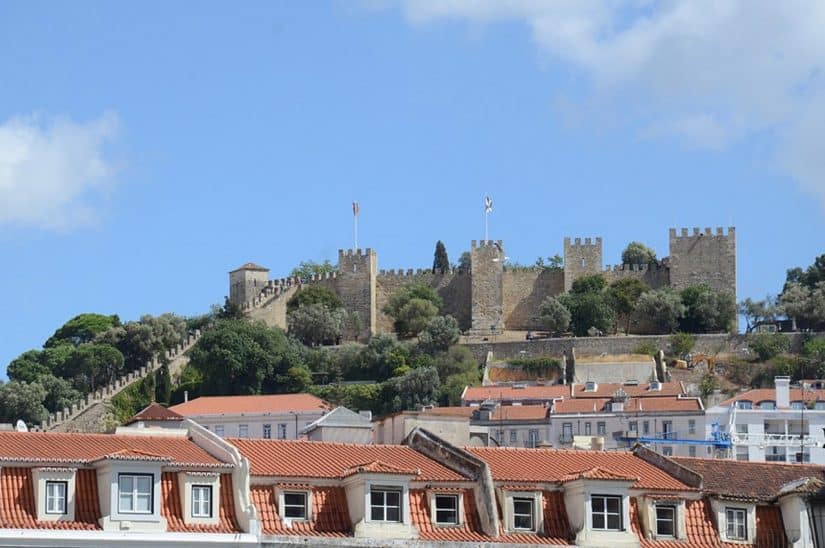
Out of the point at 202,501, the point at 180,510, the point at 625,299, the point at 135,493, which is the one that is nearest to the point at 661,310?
the point at 625,299

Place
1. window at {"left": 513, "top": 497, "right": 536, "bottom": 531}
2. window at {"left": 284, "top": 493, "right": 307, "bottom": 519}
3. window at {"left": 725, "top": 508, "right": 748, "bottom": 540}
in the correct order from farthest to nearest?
1. window at {"left": 725, "top": 508, "right": 748, "bottom": 540}
2. window at {"left": 513, "top": 497, "right": 536, "bottom": 531}
3. window at {"left": 284, "top": 493, "right": 307, "bottom": 519}

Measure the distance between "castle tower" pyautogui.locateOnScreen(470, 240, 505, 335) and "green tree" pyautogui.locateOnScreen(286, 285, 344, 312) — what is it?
7753 millimetres

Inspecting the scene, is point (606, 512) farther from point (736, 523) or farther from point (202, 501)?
point (202, 501)

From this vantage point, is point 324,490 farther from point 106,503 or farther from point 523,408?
point 523,408

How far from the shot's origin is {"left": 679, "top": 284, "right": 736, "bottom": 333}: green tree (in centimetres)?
12606

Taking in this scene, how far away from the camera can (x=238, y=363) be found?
384ft

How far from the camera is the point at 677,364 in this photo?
393 feet

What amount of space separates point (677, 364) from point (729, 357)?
8.93 ft

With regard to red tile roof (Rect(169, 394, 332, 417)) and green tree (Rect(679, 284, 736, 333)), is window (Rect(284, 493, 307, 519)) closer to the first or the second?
red tile roof (Rect(169, 394, 332, 417))

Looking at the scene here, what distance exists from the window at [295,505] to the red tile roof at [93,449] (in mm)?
1013

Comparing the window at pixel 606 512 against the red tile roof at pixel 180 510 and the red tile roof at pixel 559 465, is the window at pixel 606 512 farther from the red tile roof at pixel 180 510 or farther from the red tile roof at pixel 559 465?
the red tile roof at pixel 180 510

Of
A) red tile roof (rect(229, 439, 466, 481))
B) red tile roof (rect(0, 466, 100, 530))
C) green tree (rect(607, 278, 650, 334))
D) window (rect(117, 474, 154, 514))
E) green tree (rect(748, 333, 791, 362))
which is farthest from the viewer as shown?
green tree (rect(607, 278, 650, 334))

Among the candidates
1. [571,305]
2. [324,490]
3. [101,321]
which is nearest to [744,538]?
[324,490]

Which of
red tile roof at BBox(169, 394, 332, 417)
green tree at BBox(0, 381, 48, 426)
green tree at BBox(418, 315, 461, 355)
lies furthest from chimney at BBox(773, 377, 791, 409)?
green tree at BBox(0, 381, 48, 426)
